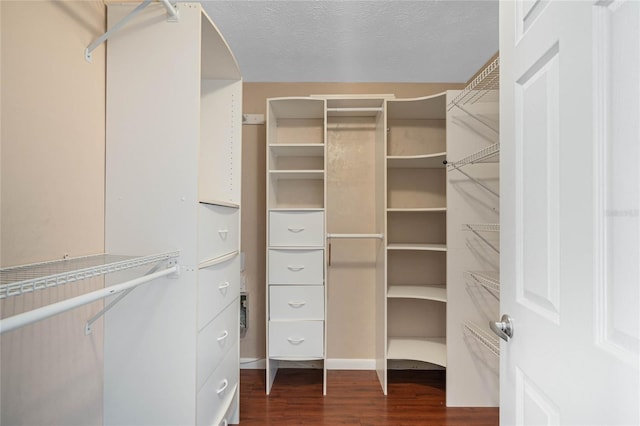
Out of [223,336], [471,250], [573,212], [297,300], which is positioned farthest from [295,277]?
[573,212]

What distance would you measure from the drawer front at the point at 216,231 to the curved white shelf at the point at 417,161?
1220 mm

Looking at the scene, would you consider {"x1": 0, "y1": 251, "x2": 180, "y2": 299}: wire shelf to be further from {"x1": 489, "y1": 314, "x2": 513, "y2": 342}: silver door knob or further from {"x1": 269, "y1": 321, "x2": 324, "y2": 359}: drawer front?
{"x1": 269, "y1": 321, "x2": 324, "y2": 359}: drawer front

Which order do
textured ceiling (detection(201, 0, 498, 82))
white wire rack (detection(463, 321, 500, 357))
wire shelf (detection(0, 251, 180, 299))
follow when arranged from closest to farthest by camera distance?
wire shelf (detection(0, 251, 180, 299)), white wire rack (detection(463, 321, 500, 357)), textured ceiling (detection(201, 0, 498, 82))

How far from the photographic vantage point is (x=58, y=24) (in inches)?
41.3

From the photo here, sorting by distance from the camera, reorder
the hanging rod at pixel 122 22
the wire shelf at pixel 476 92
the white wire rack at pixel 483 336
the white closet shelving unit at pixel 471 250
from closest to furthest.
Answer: the hanging rod at pixel 122 22 → the white wire rack at pixel 483 336 → the wire shelf at pixel 476 92 → the white closet shelving unit at pixel 471 250

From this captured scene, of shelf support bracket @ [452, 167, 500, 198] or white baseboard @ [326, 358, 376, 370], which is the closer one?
shelf support bracket @ [452, 167, 500, 198]

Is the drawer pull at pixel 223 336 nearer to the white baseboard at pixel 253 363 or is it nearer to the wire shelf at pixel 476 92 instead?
the white baseboard at pixel 253 363

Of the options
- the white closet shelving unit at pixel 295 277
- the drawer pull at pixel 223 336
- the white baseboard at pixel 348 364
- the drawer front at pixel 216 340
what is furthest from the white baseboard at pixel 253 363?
the drawer pull at pixel 223 336

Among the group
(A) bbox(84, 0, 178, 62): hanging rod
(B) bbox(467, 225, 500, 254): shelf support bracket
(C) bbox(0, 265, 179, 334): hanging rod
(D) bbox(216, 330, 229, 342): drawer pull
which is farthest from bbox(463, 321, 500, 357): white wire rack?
(A) bbox(84, 0, 178, 62): hanging rod

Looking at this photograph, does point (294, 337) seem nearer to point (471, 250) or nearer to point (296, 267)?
point (296, 267)

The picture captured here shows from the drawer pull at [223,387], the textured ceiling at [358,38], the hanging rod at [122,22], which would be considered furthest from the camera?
the textured ceiling at [358,38]

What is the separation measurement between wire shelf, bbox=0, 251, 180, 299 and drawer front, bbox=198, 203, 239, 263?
19 cm

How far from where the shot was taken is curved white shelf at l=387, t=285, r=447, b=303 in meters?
2.30

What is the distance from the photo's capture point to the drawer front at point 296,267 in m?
2.39
